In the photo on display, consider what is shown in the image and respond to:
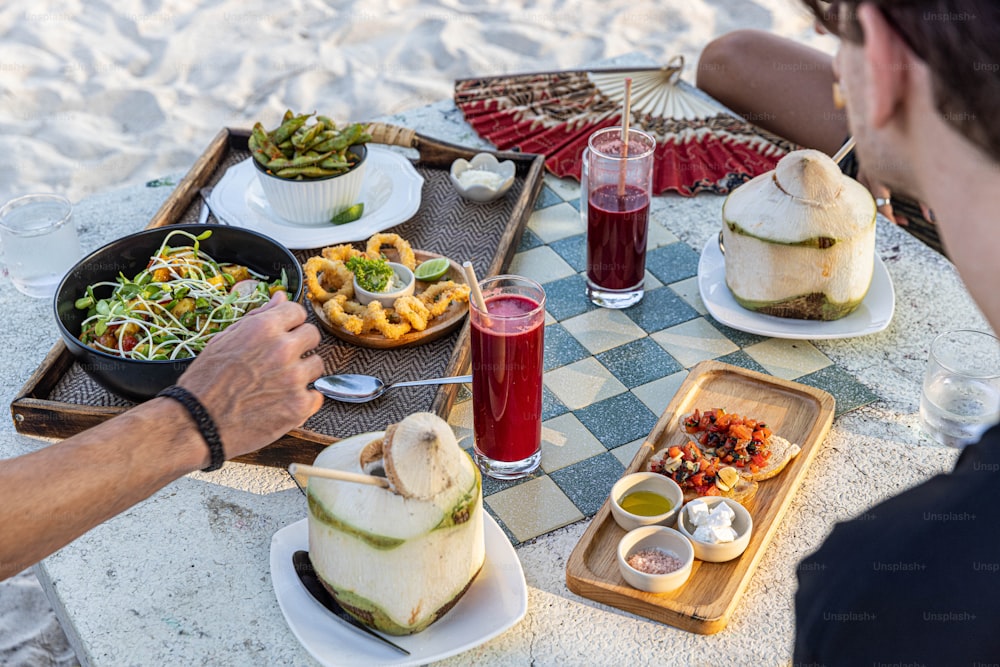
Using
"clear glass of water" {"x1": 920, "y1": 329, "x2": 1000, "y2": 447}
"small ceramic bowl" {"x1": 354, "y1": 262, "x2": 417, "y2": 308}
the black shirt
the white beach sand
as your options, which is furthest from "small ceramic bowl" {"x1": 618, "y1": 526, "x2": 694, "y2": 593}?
the white beach sand

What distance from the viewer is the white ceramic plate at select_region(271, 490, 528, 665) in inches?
43.7

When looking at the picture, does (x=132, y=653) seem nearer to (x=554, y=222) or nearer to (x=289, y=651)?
(x=289, y=651)

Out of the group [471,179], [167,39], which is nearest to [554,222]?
[471,179]

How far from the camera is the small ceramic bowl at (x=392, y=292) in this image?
5.35 feet

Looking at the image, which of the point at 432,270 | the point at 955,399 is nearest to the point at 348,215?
the point at 432,270

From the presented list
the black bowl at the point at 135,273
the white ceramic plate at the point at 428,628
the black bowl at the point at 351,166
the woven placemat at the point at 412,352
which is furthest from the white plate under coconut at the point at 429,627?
the black bowl at the point at 351,166

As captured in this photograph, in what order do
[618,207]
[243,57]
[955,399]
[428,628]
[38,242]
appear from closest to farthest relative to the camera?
[428,628], [955,399], [618,207], [38,242], [243,57]

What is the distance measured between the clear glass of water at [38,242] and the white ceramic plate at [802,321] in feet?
3.77

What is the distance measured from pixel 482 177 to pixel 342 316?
21.1 inches

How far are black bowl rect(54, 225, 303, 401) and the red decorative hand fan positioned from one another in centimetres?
69

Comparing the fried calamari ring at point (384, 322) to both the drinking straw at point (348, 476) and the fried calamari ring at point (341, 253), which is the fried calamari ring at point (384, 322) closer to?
the fried calamari ring at point (341, 253)

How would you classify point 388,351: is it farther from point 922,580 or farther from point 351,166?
point 922,580

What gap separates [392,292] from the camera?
5.38 feet

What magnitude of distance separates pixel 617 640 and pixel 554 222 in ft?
3.20
